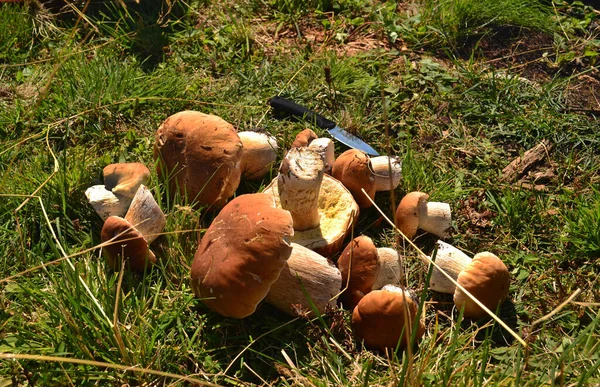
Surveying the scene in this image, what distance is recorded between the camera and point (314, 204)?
2.88 meters

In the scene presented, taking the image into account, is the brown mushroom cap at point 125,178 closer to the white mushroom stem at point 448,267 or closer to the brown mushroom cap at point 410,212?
the brown mushroom cap at point 410,212

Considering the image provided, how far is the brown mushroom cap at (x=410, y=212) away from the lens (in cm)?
302

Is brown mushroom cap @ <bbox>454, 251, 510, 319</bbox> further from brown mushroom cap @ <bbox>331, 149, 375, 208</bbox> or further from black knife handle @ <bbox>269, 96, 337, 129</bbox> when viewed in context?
black knife handle @ <bbox>269, 96, 337, 129</bbox>

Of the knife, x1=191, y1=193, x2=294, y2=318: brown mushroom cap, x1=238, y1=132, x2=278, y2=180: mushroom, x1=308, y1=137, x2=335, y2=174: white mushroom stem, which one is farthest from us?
the knife

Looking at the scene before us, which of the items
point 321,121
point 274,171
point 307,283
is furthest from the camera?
point 321,121

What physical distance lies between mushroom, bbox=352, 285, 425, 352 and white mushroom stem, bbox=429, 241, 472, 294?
27 centimetres

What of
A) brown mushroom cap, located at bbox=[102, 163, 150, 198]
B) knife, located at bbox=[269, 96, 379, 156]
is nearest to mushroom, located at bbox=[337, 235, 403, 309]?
knife, located at bbox=[269, 96, 379, 156]

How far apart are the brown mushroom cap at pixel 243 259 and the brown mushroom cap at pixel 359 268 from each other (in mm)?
355

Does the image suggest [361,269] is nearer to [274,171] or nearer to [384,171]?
[384,171]

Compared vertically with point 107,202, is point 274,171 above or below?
below

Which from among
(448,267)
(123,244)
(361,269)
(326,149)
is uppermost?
(326,149)

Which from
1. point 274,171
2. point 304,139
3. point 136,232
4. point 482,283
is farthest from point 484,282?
point 136,232

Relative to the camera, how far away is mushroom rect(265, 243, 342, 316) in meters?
2.65

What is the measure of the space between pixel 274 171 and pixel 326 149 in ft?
1.33
